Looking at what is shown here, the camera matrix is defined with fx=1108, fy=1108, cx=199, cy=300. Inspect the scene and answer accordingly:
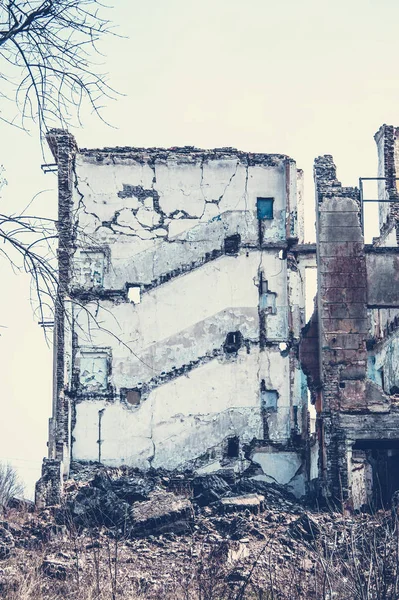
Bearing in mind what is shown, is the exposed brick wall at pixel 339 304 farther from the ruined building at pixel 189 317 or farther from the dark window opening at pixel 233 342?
the dark window opening at pixel 233 342

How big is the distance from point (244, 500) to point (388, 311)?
9.04 m

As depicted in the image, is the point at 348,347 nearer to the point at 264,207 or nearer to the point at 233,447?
the point at 233,447

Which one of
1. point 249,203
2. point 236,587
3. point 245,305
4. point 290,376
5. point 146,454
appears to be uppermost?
point 249,203

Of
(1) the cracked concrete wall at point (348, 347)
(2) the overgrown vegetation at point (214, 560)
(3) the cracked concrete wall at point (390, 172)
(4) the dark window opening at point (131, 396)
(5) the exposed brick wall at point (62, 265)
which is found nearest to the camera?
(2) the overgrown vegetation at point (214, 560)

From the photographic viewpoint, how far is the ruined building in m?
26.4

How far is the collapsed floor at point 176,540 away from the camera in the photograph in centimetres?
1545

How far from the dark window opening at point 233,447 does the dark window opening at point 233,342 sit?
7.07 ft

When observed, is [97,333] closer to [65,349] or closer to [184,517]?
[65,349]

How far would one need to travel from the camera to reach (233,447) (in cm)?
2645

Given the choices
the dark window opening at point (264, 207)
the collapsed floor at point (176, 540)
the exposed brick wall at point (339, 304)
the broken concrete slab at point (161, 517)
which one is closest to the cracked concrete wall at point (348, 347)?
the exposed brick wall at point (339, 304)

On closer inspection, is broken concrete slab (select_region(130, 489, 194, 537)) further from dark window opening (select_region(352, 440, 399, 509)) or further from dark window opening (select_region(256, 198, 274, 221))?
dark window opening (select_region(256, 198, 274, 221))

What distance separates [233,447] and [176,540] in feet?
20.0

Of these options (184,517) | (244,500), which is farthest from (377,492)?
(184,517)

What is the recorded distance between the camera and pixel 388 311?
29469 mm
